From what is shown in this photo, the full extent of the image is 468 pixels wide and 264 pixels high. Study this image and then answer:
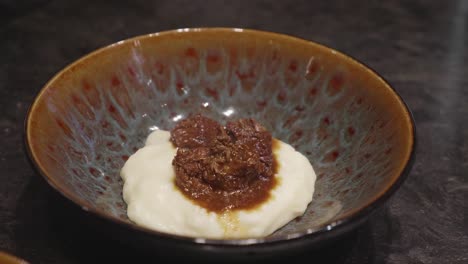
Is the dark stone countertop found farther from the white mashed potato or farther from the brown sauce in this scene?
the brown sauce

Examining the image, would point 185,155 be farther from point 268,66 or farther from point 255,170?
point 268,66

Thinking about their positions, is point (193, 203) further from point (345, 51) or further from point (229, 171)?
point (345, 51)

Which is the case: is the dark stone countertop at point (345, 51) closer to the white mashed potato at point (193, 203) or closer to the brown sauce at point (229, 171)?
the white mashed potato at point (193, 203)

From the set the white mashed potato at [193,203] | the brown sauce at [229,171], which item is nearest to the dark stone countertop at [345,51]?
the white mashed potato at [193,203]

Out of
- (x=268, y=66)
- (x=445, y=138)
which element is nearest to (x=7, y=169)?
(x=268, y=66)

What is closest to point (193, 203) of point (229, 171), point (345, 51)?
point (229, 171)

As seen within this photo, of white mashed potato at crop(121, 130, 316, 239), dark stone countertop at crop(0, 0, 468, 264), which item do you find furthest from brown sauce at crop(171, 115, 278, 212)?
dark stone countertop at crop(0, 0, 468, 264)

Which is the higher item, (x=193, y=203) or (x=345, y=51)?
(x=193, y=203)
